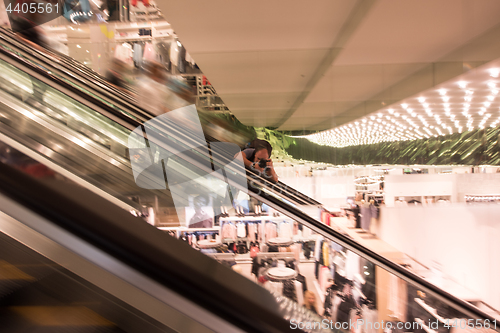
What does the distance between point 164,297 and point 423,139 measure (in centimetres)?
472

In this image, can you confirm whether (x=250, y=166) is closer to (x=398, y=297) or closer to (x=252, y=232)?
(x=252, y=232)

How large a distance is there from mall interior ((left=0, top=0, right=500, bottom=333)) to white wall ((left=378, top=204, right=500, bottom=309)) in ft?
0.08

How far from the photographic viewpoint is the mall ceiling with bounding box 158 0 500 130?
8.72ft

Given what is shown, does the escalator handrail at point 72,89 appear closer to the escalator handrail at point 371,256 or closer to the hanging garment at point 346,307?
the escalator handrail at point 371,256

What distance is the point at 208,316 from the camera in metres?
0.28

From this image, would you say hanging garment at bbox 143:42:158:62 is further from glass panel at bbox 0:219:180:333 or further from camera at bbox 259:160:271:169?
glass panel at bbox 0:219:180:333

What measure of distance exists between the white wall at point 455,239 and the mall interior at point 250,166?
2 centimetres

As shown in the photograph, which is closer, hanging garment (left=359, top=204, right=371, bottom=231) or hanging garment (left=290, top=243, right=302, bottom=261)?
hanging garment (left=290, top=243, right=302, bottom=261)

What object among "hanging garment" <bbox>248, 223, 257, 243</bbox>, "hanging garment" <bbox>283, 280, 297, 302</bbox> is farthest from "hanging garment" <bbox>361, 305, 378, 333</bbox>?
"hanging garment" <bbox>248, 223, 257, 243</bbox>

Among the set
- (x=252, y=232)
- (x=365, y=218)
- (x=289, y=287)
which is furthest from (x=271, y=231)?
(x=365, y=218)

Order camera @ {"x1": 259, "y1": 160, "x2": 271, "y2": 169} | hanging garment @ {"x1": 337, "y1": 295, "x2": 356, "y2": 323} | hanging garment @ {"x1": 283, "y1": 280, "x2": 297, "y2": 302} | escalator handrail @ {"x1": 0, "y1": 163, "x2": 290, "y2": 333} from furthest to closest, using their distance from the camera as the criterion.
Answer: camera @ {"x1": 259, "y1": 160, "x2": 271, "y2": 169} < hanging garment @ {"x1": 283, "y1": 280, "x2": 297, "y2": 302} < hanging garment @ {"x1": 337, "y1": 295, "x2": 356, "y2": 323} < escalator handrail @ {"x1": 0, "y1": 163, "x2": 290, "y2": 333}

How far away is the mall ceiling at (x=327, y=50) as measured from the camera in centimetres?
266

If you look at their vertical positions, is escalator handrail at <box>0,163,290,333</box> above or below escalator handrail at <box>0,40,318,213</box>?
below

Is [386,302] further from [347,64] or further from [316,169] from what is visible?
[347,64]
